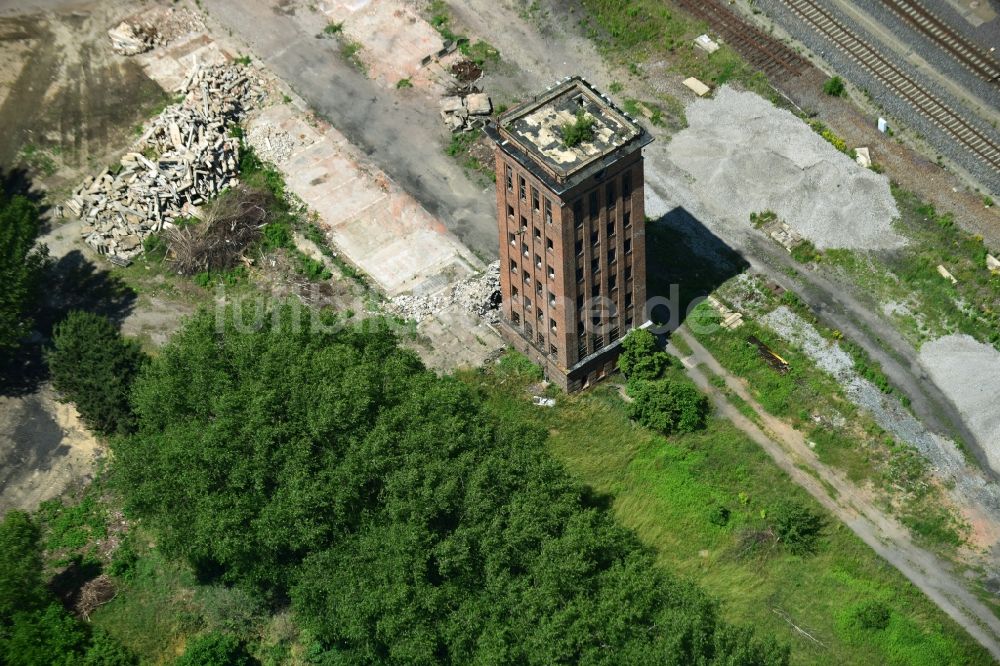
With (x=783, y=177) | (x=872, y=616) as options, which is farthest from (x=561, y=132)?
(x=872, y=616)

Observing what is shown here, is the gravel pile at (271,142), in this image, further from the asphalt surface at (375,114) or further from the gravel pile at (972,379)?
the gravel pile at (972,379)

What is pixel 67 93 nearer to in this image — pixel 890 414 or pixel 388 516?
pixel 388 516

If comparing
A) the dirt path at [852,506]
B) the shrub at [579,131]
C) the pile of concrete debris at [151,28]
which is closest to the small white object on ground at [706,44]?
the dirt path at [852,506]

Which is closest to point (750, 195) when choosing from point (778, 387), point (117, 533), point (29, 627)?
point (778, 387)

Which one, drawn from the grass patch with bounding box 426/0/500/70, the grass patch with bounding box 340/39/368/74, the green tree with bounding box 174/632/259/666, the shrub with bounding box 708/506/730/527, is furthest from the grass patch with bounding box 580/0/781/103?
the green tree with bounding box 174/632/259/666

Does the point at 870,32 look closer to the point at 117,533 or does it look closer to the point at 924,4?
the point at 924,4
